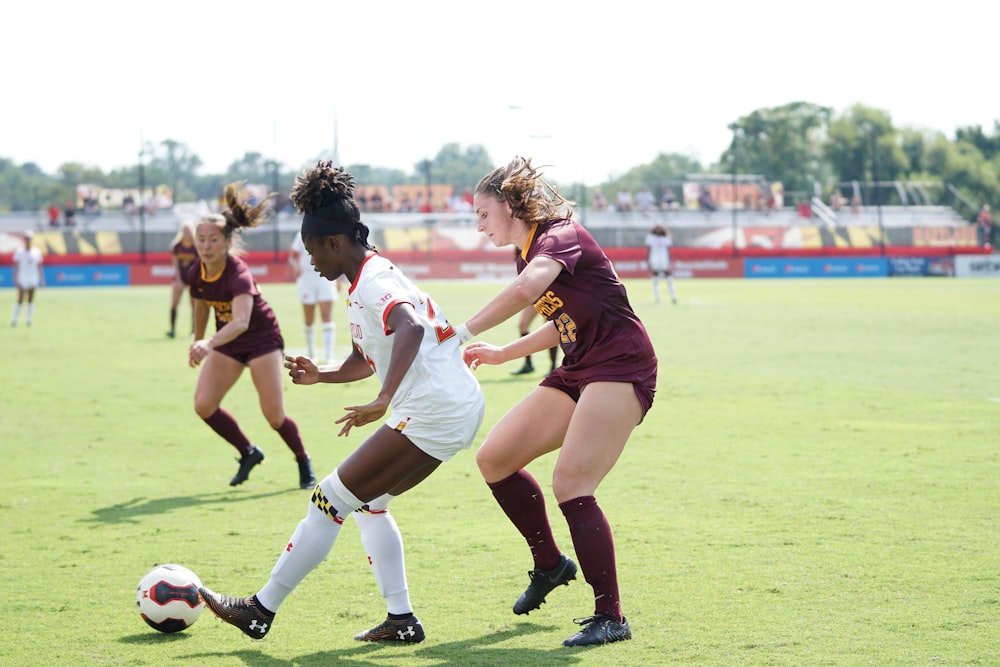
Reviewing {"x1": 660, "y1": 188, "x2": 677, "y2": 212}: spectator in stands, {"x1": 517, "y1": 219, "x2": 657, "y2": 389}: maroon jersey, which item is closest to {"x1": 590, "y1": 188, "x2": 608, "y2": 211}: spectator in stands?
{"x1": 660, "y1": 188, "x2": 677, "y2": 212}: spectator in stands

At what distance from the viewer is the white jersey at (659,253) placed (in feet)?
109

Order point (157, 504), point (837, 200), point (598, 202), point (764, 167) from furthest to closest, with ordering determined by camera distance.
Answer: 1. point (764, 167)
2. point (837, 200)
3. point (598, 202)
4. point (157, 504)

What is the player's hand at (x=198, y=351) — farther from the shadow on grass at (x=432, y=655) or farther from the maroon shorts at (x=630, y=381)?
the maroon shorts at (x=630, y=381)

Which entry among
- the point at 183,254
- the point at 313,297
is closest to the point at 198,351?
the point at 313,297

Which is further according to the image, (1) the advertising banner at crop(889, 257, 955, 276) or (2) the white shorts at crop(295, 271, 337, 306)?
(1) the advertising banner at crop(889, 257, 955, 276)

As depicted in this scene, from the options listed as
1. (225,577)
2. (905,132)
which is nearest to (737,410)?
(225,577)

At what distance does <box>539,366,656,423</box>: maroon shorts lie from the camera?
523 cm

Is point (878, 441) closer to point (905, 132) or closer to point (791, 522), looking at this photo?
point (791, 522)

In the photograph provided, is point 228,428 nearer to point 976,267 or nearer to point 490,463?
point 490,463

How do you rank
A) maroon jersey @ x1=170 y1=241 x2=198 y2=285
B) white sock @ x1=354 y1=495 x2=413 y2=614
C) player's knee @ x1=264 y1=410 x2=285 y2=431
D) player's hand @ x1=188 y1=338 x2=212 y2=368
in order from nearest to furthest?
white sock @ x1=354 y1=495 x2=413 y2=614
player's hand @ x1=188 y1=338 x2=212 y2=368
player's knee @ x1=264 y1=410 x2=285 y2=431
maroon jersey @ x1=170 y1=241 x2=198 y2=285

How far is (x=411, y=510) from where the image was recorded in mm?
7980

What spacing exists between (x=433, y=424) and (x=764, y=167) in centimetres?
9021

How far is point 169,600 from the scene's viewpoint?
17.5ft

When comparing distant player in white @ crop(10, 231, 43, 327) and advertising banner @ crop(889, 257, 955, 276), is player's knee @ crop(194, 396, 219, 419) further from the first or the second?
advertising banner @ crop(889, 257, 955, 276)
